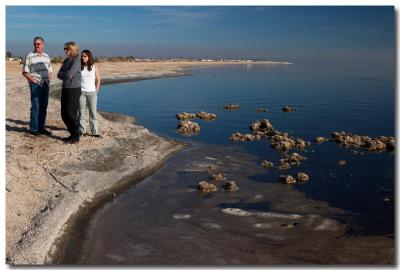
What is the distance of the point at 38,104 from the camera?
1114cm

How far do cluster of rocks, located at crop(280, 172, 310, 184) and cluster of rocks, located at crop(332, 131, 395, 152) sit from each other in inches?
155

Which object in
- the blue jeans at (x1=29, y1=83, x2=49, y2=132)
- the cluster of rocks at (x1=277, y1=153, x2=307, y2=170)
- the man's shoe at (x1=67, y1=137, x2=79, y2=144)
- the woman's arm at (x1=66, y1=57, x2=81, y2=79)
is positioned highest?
the woman's arm at (x1=66, y1=57, x2=81, y2=79)

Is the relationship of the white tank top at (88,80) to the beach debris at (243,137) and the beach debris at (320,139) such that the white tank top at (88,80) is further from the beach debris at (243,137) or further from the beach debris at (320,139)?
the beach debris at (320,139)

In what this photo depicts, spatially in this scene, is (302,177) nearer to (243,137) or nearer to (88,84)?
(243,137)

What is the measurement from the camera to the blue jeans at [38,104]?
10945 millimetres

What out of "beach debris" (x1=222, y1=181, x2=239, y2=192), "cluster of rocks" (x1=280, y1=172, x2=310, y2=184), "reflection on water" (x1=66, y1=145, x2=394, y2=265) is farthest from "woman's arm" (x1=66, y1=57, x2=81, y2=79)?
"cluster of rocks" (x1=280, y1=172, x2=310, y2=184)

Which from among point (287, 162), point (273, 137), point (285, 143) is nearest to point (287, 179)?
point (287, 162)

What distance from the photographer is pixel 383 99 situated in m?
26.9

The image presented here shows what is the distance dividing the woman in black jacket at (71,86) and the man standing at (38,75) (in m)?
0.54

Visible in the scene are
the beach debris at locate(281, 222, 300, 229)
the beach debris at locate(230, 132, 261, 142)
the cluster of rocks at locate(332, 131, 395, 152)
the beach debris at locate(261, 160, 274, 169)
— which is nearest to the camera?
the beach debris at locate(281, 222, 300, 229)

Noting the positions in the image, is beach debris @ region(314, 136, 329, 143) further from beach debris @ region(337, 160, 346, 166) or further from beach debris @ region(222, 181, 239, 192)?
beach debris @ region(222, 181, 239, 192)

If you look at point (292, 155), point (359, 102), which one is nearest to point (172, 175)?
point (292, 155)

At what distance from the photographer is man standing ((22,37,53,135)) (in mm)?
10656

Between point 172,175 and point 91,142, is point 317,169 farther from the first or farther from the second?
point 91,142
